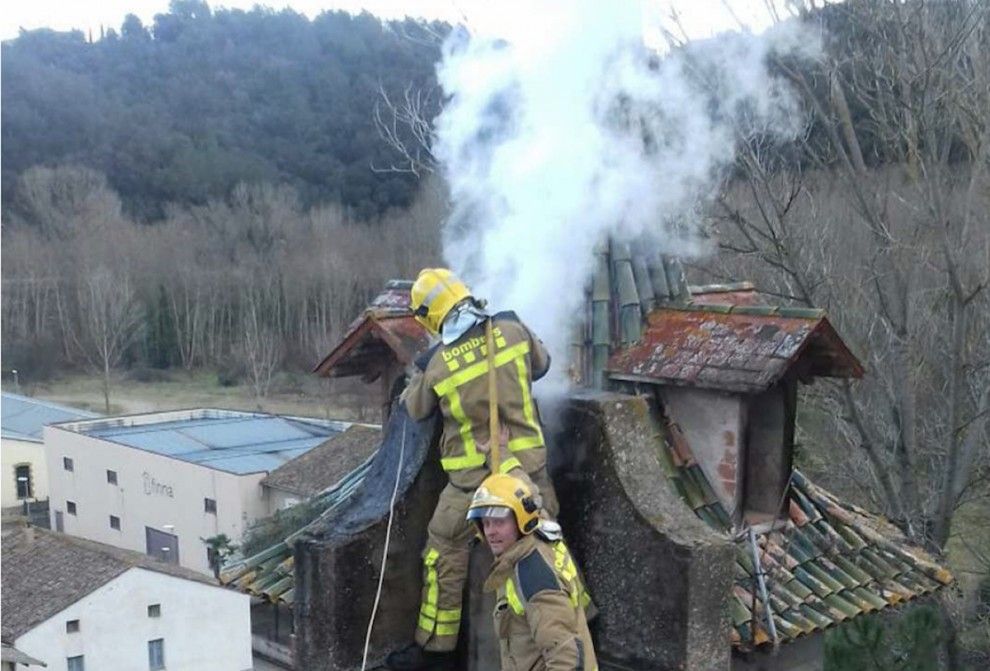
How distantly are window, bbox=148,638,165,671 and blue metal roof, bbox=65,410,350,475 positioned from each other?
28.4 feet

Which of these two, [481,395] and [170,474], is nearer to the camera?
[481,395]

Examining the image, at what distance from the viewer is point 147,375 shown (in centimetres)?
5459

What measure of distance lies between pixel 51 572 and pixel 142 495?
11352 mm

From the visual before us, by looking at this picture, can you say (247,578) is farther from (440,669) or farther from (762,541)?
(762,541)

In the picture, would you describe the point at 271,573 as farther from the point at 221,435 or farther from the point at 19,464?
the point at 19,464

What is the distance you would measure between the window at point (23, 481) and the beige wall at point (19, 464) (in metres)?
0.10

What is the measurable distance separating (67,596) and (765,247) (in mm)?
12618

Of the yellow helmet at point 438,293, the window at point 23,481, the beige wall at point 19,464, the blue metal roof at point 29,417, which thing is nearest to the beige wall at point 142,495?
the beige wall at point 19,464

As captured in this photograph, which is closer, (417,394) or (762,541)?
(417,394)

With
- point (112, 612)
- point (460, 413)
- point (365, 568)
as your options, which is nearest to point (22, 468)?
point (112, 612)

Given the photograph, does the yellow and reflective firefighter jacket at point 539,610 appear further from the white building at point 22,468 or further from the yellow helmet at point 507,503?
the white building at point 22,468

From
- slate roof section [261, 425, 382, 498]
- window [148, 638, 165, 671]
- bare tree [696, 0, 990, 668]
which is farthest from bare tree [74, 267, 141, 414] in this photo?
bare tree [696, 0, 990, 668]

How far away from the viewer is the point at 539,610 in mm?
4051

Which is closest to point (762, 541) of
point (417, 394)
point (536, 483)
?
point (536, 483)
